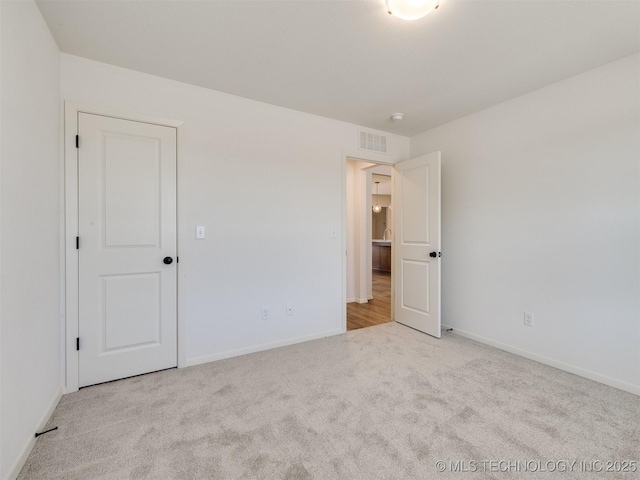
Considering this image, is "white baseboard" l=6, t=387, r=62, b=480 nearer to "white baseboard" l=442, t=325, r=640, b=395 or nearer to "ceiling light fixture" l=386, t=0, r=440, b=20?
"ceiling light fixture" l=386, t=0, r=440, b=20

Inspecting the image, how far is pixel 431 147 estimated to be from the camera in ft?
11.9

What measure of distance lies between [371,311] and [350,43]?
11.5 feet

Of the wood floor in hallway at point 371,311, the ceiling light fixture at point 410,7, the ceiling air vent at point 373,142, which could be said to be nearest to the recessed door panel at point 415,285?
the wood floor in hallway at point 371,311

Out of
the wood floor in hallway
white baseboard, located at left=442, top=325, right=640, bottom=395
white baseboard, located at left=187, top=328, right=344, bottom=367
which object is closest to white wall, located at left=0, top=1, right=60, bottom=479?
white baseboard, located at left=187, top=328, right=344, bottom=367

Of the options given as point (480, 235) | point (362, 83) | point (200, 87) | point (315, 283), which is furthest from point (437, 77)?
point (315, 283)

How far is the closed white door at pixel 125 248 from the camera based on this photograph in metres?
2.15

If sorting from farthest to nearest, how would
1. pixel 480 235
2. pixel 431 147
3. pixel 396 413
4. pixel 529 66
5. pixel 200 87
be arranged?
pixel 431 147 < pixel 480 235 < pixel 200 87 < pixel 529 66 < pixel 396 413

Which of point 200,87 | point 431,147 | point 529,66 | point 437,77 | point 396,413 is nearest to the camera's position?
point 396,413

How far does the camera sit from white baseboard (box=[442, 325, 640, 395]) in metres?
2.12

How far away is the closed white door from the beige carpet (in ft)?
0.81

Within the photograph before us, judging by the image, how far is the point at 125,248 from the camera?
7.47ft

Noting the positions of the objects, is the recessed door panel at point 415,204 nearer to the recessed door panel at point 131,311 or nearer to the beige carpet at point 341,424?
the beige carpet at point 341,424

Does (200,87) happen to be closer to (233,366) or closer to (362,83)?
(362,83)

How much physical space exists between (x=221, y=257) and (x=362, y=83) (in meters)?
1.99
